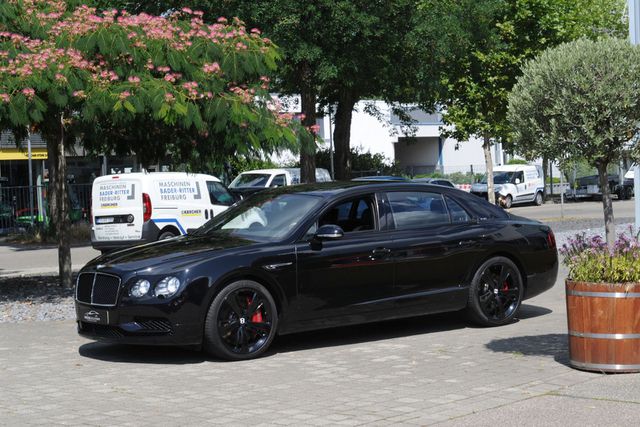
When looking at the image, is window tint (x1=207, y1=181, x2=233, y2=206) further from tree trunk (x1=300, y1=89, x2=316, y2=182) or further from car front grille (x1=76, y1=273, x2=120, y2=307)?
car front grille (x1=76, y1=273, x2=120, y2=307)

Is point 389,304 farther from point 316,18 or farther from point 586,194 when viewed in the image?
point 586,194

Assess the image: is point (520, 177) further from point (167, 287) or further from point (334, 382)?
point (334, 382)

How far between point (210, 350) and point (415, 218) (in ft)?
8.85

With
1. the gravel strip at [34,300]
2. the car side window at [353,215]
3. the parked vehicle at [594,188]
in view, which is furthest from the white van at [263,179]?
the car side window at [353,215]

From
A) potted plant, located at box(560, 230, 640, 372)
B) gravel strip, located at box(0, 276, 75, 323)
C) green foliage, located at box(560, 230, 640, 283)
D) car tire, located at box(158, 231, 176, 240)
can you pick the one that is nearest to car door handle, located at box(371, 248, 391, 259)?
green foliage, located at box(560, 230, 640, 283)

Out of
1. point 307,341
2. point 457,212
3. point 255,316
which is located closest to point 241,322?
point 255,316

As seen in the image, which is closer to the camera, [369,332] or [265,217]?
[265,217]

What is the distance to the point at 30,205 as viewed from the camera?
32.5m

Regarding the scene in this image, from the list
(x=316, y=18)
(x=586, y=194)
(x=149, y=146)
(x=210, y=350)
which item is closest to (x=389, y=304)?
(x=210, y=350)

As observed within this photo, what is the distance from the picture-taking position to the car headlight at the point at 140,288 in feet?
29.4

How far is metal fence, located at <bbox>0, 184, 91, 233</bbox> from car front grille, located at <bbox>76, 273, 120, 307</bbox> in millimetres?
22929

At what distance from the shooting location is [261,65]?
14188 mm

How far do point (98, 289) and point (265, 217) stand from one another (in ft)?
5.95

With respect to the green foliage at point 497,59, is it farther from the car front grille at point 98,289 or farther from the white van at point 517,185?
the car front grille at point 98,289
